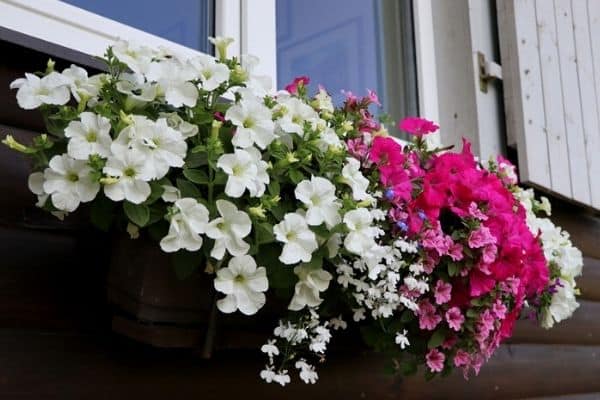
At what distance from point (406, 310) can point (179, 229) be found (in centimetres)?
43

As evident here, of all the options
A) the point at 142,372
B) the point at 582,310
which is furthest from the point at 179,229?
the point at 582,310

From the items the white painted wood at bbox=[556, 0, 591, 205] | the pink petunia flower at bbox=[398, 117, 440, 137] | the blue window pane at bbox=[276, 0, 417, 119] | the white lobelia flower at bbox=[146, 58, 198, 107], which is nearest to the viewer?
the white lobelia flower at bbox=[146, 58, 198, 107]

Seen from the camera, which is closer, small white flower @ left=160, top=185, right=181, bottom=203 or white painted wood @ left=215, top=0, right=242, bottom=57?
small white flower @ left=160, top=185, right=181, bottom=203

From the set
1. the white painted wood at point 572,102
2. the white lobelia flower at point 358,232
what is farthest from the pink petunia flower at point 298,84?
the white painted wood at point 572,102

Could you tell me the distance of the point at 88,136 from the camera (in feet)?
3.09

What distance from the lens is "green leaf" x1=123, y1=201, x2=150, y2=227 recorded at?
0.93 meters

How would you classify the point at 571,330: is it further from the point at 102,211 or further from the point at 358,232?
the point at 102,211

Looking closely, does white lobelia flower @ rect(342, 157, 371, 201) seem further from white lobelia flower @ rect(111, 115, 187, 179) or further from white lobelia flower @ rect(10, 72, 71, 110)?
white lobelia flower @ rect(10, 72, 71, 110)

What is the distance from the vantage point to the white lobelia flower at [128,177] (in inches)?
36.1

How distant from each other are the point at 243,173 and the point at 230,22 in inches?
25.5

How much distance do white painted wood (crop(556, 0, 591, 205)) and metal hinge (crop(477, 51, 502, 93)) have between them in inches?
8.8

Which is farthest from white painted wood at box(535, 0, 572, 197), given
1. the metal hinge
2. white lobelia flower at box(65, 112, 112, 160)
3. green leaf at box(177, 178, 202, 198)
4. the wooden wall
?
white lobelia flower at box(65, 112, 112, 160)

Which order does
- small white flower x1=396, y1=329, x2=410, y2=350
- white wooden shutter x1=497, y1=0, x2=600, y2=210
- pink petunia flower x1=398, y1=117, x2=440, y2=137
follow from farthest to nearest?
white wooden shutter x1=497, y1=0, x2=600, y2=210, pink petunia flower x1=398, y1=117, x2=440, y2=137, small white flower x1=396, y1=329, x2=410, y2=350

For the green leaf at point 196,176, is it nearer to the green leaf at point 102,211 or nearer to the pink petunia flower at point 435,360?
the green leaf at point 102,211
